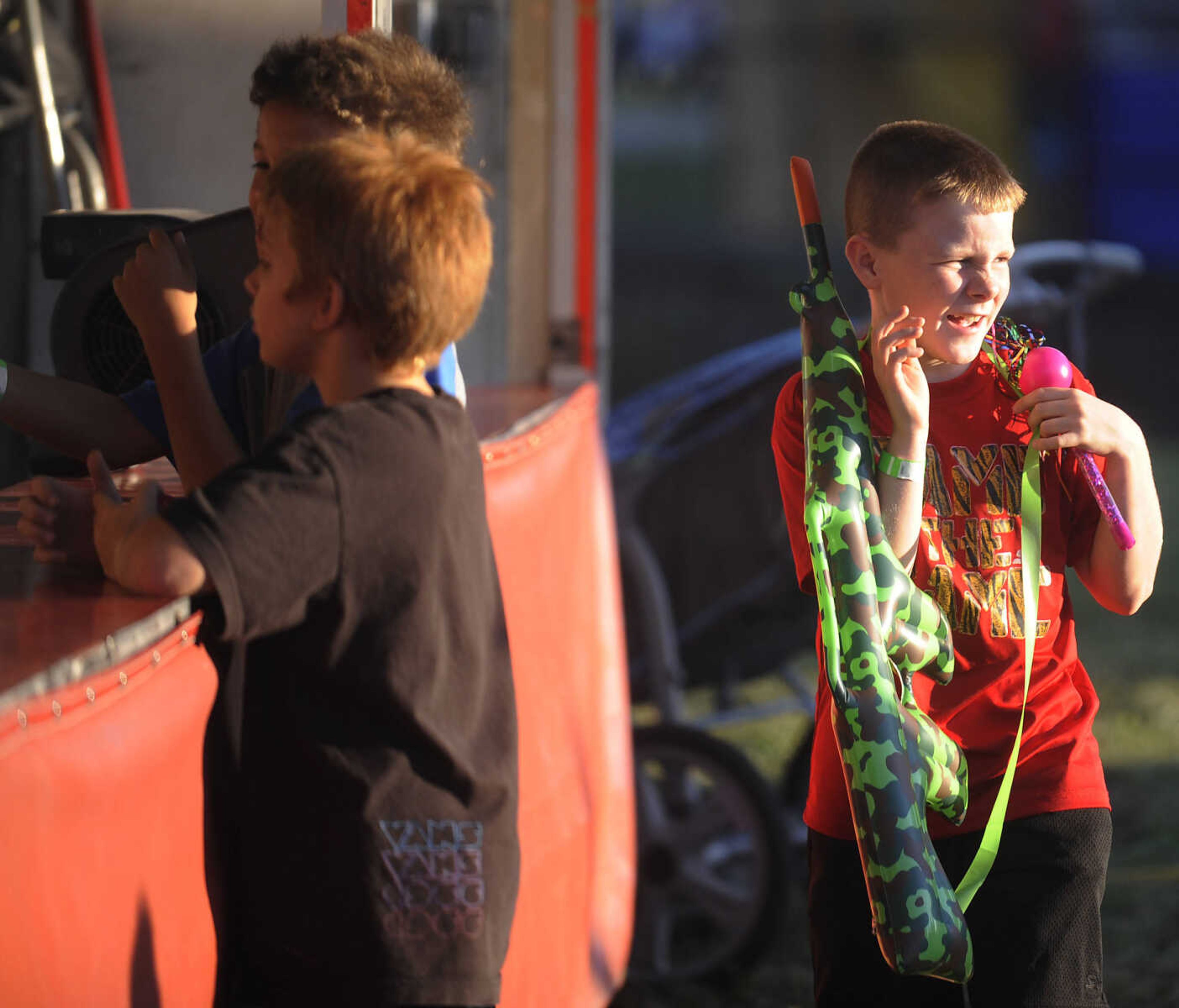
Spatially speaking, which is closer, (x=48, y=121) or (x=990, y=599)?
(x=990, y=599)

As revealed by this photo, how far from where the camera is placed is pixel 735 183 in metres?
16.5

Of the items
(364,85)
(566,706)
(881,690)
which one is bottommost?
(566,706)

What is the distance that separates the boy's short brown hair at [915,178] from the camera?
1.67 meters

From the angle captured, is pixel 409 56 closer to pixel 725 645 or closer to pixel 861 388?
pixel 861 388

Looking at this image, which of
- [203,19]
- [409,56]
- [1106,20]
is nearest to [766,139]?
[1106,20]

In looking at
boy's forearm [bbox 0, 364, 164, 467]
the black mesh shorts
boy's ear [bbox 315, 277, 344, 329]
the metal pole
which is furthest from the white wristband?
the metal pole

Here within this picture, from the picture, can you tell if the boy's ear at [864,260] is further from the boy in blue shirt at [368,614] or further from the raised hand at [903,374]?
the boy in blue shirt at [368,614]

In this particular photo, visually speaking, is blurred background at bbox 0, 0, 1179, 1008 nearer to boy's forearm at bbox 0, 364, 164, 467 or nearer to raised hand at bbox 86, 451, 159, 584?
boy's forearm at bbox 0, 364, 164, 467

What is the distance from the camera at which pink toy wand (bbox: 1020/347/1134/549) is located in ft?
5.51

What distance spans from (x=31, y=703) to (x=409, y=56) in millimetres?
908

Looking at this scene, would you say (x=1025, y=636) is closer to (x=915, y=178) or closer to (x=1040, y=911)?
(x=1040, y=911)

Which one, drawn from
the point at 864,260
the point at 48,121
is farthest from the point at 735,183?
the point at 864,260

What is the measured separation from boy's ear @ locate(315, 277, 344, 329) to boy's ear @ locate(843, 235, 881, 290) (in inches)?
24.2

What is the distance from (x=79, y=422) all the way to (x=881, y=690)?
3.20 feet
